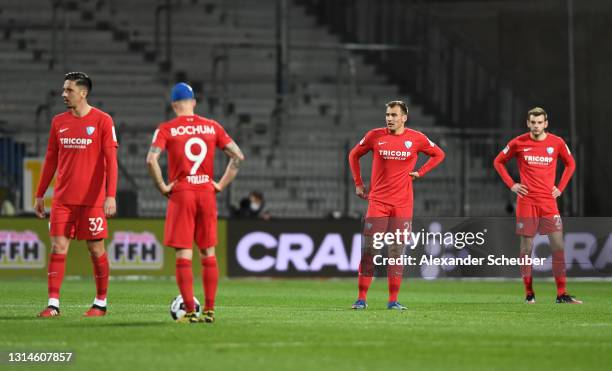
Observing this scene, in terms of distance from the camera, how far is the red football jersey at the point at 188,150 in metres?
12.6

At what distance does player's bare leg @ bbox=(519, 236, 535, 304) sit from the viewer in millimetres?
18203

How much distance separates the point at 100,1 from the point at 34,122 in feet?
17.7

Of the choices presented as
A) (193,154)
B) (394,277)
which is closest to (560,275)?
(394,277)

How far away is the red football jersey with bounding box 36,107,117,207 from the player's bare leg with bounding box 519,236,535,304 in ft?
21.1

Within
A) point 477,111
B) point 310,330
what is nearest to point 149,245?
point 477,111

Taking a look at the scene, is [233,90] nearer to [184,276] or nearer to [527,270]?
[527,270]

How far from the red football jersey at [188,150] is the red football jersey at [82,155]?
1.31 meters

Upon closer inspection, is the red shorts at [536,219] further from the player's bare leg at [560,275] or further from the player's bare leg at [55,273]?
the player's bare leg at [55,273]

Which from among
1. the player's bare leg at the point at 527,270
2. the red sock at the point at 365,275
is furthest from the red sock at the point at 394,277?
the player's bare leg at the point at 527,270

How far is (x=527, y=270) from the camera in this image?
18.2 metres

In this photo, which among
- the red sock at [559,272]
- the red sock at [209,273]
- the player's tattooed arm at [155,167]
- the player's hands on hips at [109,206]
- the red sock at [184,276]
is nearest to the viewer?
the player's tattooed arm at [155,167]

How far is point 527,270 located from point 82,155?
6719 mm

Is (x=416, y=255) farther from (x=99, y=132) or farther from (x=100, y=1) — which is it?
(x=100, y=1)

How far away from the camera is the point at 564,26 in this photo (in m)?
32.1
